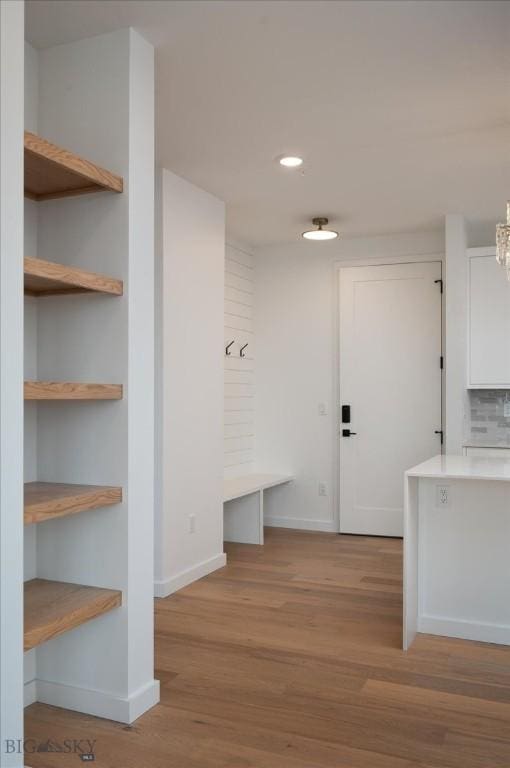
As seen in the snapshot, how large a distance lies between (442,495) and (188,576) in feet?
5.99

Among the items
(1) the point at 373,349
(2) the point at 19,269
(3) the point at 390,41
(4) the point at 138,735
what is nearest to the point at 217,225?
(1) the point at 373,349

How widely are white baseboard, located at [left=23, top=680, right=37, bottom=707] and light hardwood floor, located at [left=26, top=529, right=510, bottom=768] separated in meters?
0.07

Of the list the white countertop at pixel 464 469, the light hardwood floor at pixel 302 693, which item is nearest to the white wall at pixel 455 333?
the white countertop at pixel 464 469

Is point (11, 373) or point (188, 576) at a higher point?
point (11, 373)

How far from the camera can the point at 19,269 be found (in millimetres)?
1961

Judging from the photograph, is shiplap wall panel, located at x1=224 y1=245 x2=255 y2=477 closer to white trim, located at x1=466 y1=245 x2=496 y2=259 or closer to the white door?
the white door

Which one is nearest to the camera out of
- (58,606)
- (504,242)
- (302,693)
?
(58,606)

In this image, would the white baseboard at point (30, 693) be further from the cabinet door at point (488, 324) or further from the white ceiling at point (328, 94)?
the cabinet door at point (488, 324)

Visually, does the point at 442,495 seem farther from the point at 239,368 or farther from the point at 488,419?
the point at 239,368

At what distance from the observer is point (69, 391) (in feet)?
7.57

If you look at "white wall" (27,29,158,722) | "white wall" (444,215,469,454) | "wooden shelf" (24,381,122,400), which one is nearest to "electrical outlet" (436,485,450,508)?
"white wall" (27,29,158,722)

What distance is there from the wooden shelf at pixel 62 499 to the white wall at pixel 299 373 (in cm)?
375

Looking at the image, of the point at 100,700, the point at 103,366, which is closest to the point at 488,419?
the point at 103,366

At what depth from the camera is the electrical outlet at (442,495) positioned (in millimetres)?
3533
